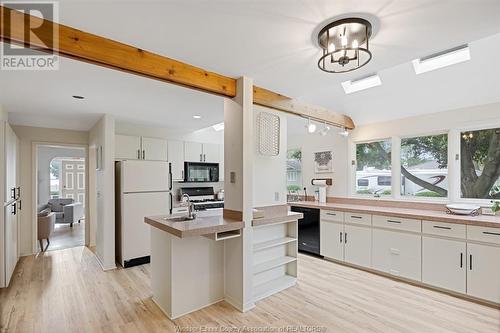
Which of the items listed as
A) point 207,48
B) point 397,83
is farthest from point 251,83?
point 397,83

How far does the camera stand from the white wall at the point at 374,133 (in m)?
3.28

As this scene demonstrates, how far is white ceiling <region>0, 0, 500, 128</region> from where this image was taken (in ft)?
5.31

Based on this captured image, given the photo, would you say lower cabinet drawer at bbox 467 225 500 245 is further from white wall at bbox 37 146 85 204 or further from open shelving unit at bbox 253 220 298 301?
white wall at bbox 37 146 85 204

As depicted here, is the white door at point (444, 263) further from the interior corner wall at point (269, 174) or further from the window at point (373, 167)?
the interior corner wall at point (269, 174)

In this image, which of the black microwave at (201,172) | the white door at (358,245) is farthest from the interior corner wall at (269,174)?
the black microwave at (201,172)

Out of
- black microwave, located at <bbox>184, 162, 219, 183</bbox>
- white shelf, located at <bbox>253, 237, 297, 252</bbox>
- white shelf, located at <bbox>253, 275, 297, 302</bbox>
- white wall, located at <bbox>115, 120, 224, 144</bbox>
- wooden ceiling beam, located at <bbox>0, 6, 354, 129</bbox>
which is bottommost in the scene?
white shelf, located at <bbox>253, 275, 297, 302</bbox>

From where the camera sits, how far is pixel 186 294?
2.57 m

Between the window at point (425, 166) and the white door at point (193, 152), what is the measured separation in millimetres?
3740

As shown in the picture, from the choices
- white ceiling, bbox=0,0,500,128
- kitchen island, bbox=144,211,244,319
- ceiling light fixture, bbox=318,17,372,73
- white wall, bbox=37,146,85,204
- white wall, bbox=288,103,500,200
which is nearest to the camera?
white ceiling, bbox=0,0,500,128

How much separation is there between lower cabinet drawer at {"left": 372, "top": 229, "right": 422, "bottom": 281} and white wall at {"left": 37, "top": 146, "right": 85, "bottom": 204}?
332 inches

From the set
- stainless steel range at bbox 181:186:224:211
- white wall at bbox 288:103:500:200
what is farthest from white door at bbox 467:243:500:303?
stainless steel range at bbox 181:186:224:211

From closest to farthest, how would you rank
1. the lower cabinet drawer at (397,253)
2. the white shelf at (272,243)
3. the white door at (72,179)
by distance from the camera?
the white shelf at (272,243) < the lower cabinet drawer at (397,253) < the white door at (72,179)

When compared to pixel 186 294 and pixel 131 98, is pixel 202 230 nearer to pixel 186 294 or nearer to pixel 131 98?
pixel 186 294

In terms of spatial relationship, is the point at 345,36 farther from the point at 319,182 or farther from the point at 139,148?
the point at 139,148
